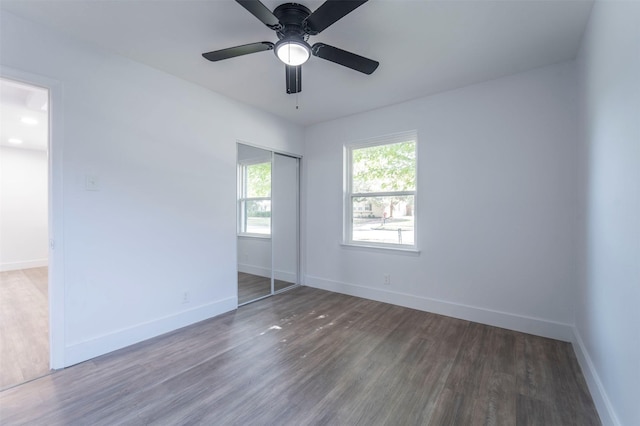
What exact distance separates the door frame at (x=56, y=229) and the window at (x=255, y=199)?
5.99 ft

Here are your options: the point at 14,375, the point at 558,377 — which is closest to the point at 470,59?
the point at 558,377

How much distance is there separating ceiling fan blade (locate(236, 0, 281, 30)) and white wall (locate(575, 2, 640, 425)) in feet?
6.06

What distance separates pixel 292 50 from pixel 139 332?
2890mm

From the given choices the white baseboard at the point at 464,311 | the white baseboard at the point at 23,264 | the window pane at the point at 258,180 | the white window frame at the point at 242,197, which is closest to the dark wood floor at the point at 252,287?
the white window frame at the point at 242,197

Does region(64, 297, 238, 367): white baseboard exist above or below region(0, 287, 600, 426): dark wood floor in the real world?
above

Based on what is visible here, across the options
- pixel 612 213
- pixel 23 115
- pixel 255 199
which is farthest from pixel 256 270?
pixel 23 115

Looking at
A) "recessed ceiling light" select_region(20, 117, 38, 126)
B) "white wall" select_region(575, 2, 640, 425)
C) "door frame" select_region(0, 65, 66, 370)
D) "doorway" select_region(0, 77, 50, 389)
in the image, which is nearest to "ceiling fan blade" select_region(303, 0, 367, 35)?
"white wall" select_region(575, 2, 640, 425)

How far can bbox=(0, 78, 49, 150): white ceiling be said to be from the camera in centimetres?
315

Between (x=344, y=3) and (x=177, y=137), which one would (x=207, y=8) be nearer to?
(x=344, y=3)

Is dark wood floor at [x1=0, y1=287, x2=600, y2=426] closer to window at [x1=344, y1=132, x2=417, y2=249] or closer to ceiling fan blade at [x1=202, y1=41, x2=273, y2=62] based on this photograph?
window at [x1=344, y1=132, x2=417, y2=249]

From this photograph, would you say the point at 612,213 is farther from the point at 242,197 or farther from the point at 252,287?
the point at 252,287

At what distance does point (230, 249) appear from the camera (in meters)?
3.47

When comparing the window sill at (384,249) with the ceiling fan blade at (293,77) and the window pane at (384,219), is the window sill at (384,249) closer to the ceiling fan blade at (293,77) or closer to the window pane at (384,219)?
the window pane at (384,219)

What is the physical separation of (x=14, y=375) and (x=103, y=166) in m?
1.75
